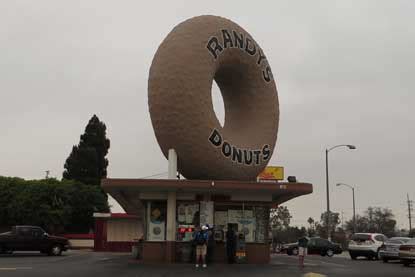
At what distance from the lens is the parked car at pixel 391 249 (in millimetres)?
29016

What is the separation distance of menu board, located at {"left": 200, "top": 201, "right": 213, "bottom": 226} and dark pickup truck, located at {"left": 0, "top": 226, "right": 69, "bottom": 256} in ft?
42.4

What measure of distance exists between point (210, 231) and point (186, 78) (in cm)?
578

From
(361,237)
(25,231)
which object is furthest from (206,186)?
(361,237)

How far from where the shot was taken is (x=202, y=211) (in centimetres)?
2338

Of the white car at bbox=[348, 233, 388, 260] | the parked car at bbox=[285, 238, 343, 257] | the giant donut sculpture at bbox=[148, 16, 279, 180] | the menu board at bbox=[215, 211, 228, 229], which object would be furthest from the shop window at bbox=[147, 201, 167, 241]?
the parked car at bbox=[285, 238, 343, 257]

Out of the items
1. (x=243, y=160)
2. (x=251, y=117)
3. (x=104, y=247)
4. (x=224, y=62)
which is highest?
(x=224, y=62)

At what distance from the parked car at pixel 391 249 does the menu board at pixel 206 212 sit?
35.1ft

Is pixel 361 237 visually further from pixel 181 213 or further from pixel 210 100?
pixel 210 100

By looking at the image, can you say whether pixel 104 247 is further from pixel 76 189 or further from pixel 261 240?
pixel 261 240

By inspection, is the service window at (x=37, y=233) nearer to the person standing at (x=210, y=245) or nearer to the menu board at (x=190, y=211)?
the menu board at (x=190, y=211)

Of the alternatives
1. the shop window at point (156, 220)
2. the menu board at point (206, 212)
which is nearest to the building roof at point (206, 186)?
the menu board at point (206, 212)

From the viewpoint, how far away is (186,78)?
22.5 metres

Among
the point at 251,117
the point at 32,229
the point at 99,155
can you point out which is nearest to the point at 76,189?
the point at 99,155

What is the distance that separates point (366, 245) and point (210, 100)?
1577 cm
